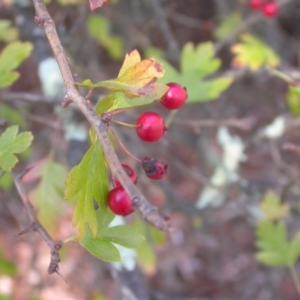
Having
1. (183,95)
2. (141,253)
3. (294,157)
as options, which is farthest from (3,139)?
(294,157)

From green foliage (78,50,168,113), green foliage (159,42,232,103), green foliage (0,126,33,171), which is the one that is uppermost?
green foliage (78,50,168,113)

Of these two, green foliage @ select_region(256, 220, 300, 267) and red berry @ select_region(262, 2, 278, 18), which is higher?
red berry @ select_region(262, 2, 278, 18)

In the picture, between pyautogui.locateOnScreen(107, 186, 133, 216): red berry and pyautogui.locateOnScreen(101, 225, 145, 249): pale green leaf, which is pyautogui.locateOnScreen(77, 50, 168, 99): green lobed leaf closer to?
pyautogui.locateOnScreen(107, 186, 133, 216): red berry

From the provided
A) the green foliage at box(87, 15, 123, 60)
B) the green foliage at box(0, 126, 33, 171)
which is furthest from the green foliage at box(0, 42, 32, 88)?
the green foliage at box(87, 15, 123, 60)

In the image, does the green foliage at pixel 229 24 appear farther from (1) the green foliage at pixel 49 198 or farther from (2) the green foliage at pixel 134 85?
(2) the green foliage at pixel 134 85

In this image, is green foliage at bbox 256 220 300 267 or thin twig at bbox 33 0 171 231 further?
green foliage at bbox 256 220 300 267

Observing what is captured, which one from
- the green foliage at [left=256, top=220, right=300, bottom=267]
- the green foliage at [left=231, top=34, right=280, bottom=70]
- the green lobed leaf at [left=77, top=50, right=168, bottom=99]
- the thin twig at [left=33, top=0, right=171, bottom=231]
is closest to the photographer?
the thin twig at [left=33, top=0, right=171, bottom=231]

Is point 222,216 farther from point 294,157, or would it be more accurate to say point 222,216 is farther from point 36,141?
point 36,141

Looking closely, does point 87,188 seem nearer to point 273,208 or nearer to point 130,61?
point 130,61

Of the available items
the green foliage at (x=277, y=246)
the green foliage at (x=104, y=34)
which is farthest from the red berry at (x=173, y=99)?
the green foliage at (x=104, y=34)
